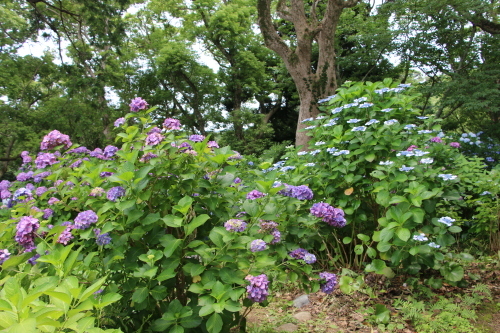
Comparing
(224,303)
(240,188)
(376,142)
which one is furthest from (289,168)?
(224,303)

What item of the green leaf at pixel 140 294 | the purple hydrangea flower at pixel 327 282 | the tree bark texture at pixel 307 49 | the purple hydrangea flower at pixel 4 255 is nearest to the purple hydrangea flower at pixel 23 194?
the purple hydrangea flower at pixel 4 255

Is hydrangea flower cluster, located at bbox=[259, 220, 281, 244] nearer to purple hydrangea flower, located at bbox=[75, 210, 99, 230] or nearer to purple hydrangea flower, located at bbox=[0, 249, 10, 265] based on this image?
purple hydrangea flower, located at bbox=[75, 210, 99, 230]

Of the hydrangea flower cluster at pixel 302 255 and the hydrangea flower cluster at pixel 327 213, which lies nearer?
the hydrangea flower cluster at pixel 302 255

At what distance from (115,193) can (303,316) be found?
5.18 ft

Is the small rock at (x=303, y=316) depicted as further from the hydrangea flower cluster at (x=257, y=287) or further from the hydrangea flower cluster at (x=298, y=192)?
the hydrangea flower cluster at (x=257, y=287)

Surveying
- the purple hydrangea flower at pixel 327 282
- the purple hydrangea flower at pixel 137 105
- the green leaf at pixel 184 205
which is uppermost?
the purple hydrangea flower at pixel 137 105

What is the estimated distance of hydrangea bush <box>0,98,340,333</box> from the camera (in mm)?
1372

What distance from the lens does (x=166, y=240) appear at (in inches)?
56.2

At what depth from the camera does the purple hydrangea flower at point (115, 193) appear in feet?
4.76

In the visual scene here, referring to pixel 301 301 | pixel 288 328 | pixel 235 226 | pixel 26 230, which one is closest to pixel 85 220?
pixel 26 230

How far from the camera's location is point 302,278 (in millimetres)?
1690

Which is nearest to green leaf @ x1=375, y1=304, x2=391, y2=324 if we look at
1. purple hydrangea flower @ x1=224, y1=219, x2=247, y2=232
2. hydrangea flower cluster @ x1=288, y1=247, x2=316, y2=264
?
hydrangea flower cluster @ x1=288, y1=247, x2=316, y2=264

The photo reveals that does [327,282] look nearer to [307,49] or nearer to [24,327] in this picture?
[24,327]

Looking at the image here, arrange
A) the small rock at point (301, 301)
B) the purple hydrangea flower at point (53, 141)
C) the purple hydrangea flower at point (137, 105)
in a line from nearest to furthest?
the purple hydrangea flower at point (137, 105)
the purple hydrangea flower at point (53, 141)
the small rock at point (301, 301)
